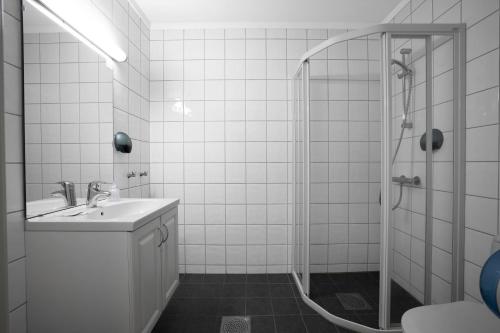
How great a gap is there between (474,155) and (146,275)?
191 centimetres

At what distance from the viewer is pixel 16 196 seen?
3.53 feet

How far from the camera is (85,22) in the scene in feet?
4.89

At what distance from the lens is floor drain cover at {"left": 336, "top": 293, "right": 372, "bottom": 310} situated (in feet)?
5.23

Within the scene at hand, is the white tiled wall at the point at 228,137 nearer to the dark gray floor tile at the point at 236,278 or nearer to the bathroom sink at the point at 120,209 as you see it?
the dark gray floor tile at the point at 236,278

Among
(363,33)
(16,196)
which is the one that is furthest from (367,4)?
(16,196)

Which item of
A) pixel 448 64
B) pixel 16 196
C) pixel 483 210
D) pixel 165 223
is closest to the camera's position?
pixel 16 196

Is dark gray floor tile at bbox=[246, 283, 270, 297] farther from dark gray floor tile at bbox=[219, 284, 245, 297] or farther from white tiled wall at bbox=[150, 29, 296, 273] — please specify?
white tiled wall at bbox=[150, 29, 296, 273]

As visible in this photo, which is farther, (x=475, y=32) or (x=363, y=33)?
(x=363, y=33)

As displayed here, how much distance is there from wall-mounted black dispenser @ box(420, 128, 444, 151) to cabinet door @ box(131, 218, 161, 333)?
5.35 feet

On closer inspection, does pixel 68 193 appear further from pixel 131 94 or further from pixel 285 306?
pixel 285 306

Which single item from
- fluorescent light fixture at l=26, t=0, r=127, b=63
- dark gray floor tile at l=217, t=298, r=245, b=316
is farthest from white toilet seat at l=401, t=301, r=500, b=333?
fluorescent light fixture at l=26, t=0, r=127, b=63

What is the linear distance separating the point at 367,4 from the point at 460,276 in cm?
216

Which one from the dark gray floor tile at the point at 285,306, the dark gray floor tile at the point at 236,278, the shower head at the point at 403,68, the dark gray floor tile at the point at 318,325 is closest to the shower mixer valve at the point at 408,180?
the shower head at the point at 403,68

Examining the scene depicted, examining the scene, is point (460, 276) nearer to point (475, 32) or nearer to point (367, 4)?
point (475, 32)
